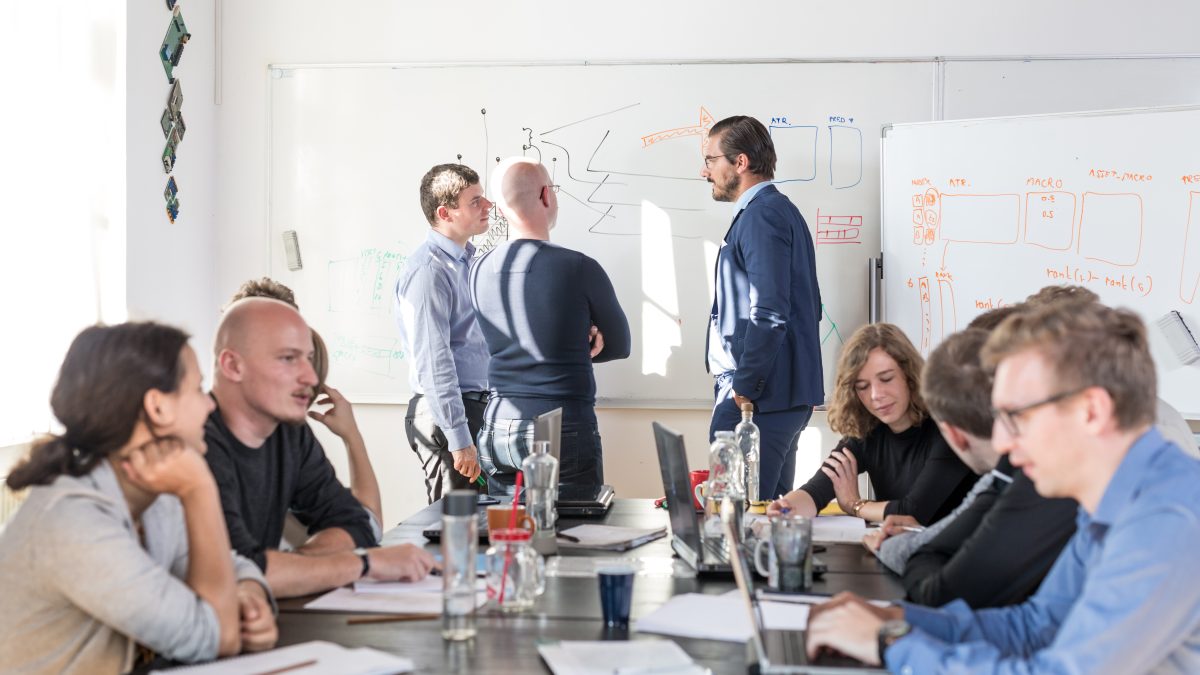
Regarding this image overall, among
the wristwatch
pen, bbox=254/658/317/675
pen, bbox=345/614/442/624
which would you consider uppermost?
the wristwatch

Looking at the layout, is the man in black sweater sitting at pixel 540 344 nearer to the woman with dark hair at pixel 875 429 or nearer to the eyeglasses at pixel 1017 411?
the woman with dark hair at pixel 875 429

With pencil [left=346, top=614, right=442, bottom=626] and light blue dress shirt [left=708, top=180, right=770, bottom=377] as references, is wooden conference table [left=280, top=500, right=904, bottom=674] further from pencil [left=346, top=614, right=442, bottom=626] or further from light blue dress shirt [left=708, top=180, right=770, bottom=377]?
light blue dress shirt [left=708, top=180, right=770, bottom=377]

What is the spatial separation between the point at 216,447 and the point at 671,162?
2.59m

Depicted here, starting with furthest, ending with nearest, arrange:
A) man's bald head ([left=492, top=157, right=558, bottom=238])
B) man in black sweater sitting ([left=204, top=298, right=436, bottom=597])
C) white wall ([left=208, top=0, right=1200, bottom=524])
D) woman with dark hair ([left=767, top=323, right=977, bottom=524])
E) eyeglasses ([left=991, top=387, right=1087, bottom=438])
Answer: white wall ([left=208, top=0, right=1200, bottom=524]), man's bald head ([left=492, top=157, right=558, bottom=238]), woman with dark hair ([left=767, top=323, right=977, bottom=524]), man in black sweater sitting ([left=204, top=298, right=436, bottom=597]), eyeglasses ([left=991, top=387, right=1087, bottom=438])

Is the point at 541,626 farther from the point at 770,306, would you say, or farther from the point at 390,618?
the point at 770,306

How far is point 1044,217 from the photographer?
12.8 feet

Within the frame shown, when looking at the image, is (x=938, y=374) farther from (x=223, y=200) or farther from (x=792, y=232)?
(x=223, y=200)

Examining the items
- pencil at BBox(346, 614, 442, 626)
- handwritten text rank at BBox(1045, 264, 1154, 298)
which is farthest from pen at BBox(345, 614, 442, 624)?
handwritten text rank at BBox(1045, 264, 1154, 298)

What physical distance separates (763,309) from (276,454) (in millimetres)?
1694

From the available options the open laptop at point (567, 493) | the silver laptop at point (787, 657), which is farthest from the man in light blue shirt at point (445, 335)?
the silver laptop at point (787, 657)

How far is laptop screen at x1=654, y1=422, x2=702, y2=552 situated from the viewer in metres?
2.03

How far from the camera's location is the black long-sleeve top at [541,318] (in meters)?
3.20

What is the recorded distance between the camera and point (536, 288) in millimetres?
3213

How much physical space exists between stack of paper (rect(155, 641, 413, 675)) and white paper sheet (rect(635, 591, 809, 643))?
0.40m
